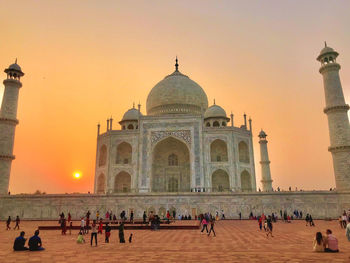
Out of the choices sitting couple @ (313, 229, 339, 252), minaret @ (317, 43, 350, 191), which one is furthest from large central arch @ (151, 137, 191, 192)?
sitting couple @ (313, 229, 339, 252)

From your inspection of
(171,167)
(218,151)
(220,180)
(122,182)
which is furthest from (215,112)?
(122,182)

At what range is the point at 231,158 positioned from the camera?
2666 cm

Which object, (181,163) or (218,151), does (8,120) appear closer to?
(181,163)

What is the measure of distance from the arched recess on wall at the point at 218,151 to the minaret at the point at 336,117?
9.89 meters

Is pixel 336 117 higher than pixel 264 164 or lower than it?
higher

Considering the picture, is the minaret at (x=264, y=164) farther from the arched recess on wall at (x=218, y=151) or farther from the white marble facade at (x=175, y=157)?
the arched recess on wall at (x=218, y=151)

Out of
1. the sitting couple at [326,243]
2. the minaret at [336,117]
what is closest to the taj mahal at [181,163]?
the minaret at [336,117]

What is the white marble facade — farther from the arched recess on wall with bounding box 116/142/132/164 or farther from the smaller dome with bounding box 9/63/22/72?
the smaller dome with bounding box 9/63/22/72

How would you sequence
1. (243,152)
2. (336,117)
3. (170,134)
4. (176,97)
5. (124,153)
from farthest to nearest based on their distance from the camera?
(176,97) < (124,153) < (243,152) < (170,134) < (336,117)

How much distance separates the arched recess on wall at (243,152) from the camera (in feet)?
92.5

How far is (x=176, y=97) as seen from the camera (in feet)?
106

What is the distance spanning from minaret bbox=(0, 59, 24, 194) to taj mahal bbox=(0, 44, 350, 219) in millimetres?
65

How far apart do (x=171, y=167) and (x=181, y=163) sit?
105 centimetres

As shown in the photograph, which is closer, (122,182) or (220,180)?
(220,180)
